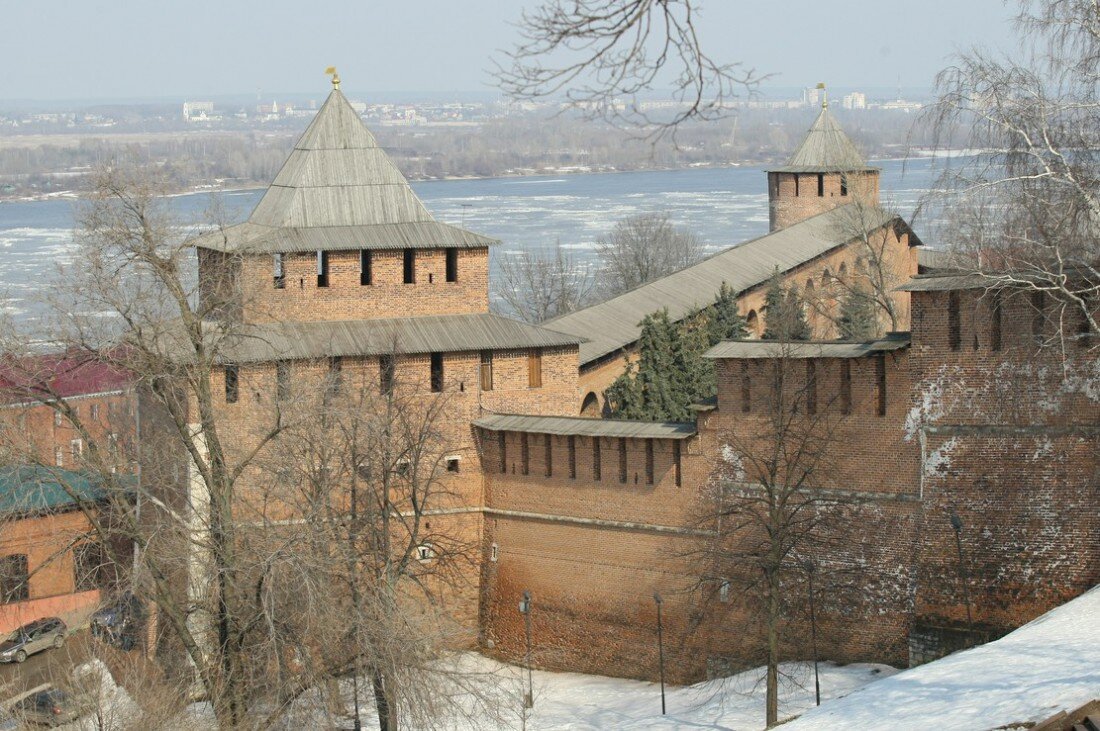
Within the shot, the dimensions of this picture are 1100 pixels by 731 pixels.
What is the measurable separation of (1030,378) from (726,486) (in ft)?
10.8

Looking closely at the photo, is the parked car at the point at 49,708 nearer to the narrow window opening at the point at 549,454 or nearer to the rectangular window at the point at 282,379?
the rectangular window at the point at 282,379

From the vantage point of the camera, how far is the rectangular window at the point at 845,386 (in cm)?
1617

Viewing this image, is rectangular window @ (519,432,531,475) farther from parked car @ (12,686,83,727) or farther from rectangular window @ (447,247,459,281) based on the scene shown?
parked car @ (12,686,83,727)

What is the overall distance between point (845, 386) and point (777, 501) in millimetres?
1274

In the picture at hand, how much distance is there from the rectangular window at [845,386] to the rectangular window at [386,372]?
17.3 feet

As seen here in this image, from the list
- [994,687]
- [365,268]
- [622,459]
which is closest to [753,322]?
[365,268]

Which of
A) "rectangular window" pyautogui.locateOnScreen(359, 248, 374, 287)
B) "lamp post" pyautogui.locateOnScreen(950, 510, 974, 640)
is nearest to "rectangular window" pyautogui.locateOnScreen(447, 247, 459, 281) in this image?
"rectangular window" pyautogui.locateOnScreen(359, 248, 374, 287)

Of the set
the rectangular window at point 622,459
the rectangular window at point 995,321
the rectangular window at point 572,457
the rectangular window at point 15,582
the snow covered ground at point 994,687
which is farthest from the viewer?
the rectangular window at point 15,582

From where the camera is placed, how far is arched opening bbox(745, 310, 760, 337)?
29.2 m

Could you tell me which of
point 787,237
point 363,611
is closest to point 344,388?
point 363,611

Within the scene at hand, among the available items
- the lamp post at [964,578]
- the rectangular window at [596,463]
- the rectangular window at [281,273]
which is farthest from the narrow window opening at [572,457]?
the lamp post at [964,578]

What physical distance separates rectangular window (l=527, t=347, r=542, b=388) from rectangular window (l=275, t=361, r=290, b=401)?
2872 mm

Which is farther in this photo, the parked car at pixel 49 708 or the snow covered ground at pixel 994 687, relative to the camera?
the parked car at pixel 49 708

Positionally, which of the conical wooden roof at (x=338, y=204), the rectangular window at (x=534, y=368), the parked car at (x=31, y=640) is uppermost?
the conical wooden roof at (x=338, y=204)
